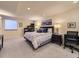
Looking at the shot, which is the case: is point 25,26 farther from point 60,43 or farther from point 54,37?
point 60,43

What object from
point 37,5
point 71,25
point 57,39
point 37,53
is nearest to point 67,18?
point 71,25

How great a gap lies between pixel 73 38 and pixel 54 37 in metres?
1.45

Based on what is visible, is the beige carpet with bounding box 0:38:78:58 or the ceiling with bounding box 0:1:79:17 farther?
the ceiling with bounding box 0:1:79:17

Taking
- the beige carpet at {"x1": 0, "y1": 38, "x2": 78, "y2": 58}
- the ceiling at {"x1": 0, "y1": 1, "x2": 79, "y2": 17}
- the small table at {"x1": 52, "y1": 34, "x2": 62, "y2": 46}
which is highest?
the ceiling at {"x1": 0, "y1": 1, "x2": 79, "y2": 17}

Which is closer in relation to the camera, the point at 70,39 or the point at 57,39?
the point at 70,39

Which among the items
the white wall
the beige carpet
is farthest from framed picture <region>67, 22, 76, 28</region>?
the beige carpet

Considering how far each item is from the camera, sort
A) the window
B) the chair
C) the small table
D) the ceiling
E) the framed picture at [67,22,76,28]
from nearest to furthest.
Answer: the ceiling
the chair
the framed picture at [67,22,76,28]
the small table
the window

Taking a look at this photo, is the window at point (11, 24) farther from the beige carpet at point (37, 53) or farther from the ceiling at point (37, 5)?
the beige carpet at point (37, 53)

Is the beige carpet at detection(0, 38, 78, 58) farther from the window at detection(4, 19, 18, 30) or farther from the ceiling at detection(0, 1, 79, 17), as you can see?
the window at detection(4, 19, 18, 30)

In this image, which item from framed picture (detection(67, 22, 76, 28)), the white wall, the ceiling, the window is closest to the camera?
the ceiling

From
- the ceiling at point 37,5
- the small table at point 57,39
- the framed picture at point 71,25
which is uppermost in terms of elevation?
the ceiling at point 37,5

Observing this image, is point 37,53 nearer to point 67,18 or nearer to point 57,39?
point 57,39

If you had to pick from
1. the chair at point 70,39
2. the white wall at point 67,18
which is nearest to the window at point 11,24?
the white wall at point 67,18

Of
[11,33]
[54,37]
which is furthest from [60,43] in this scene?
[11,33]
